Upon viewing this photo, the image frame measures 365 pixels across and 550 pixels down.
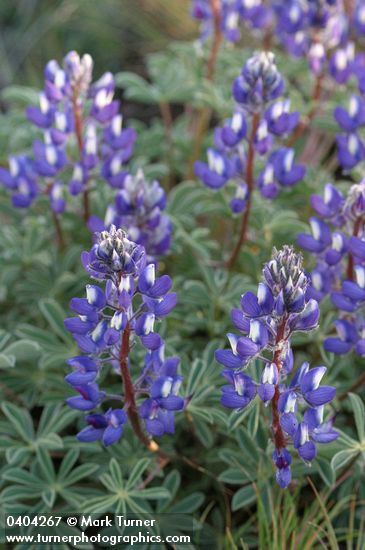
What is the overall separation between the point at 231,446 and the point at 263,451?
301 millimetres

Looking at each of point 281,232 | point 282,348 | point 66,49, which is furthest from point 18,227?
point 66,49

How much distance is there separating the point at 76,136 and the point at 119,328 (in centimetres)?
119

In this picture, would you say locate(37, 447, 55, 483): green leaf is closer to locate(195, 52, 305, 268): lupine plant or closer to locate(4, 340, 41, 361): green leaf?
locate(4, 340, 41, 361): green leaf

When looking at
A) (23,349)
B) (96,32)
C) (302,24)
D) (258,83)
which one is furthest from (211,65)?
(96,32)

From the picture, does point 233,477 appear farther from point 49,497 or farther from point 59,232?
Result: point 59,232

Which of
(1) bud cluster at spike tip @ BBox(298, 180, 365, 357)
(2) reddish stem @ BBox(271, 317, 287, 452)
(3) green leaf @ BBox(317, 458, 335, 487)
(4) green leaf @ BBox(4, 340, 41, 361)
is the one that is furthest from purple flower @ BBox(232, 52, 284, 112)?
(3) green leaf @ BBox(317, 458, 335, 487)

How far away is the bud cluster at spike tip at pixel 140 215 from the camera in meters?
2.71

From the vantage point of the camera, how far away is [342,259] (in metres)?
2.62

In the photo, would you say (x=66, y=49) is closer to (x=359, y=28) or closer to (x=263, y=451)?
(x=359, y=28)

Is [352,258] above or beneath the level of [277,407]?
above

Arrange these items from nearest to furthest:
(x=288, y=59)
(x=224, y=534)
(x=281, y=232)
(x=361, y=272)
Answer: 1. (x=361, y=272)
2. (x=224, y=534)
3. (x=281, y=232)
4. (x=288, y=59)

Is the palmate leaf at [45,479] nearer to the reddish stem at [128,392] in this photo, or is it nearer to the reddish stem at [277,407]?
the reddish stem at [128,392]

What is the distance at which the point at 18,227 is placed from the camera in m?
3.73

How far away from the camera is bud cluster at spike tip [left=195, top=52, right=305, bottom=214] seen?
2.70 m
